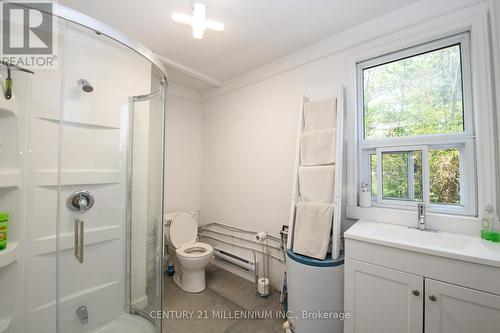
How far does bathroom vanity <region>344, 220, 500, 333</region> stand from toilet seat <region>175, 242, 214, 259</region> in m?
1.32

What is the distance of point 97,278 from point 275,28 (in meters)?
2.36

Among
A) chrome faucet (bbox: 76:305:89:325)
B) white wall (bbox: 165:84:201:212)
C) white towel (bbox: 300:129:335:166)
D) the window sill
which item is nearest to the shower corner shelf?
chrome faucet (bbox: 76:305:89:325)

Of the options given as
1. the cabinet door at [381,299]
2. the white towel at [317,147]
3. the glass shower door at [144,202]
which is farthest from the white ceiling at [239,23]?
the cabinet door at [381,299]

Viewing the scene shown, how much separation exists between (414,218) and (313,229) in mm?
684

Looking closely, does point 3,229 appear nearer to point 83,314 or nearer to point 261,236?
point 83,314

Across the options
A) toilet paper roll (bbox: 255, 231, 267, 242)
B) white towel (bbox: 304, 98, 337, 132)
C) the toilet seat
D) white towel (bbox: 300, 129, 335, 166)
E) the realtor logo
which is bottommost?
the toilet seat

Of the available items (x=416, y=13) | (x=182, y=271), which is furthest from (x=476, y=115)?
(x=182, y=271)

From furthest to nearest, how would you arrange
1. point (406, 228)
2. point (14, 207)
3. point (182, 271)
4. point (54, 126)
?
point (182, 271)
point (406, 228)
point (54, 126)
point (14, 207)

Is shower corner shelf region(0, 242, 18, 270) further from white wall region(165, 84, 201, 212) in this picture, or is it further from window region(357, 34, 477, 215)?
window region(357, 34, 477, 215)

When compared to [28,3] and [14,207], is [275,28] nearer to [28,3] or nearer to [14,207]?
[28,3]

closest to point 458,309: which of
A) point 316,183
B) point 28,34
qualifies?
point 316,183

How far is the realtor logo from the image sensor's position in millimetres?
1027

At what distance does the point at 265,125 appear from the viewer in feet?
7.32

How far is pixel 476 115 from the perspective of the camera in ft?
4.05
